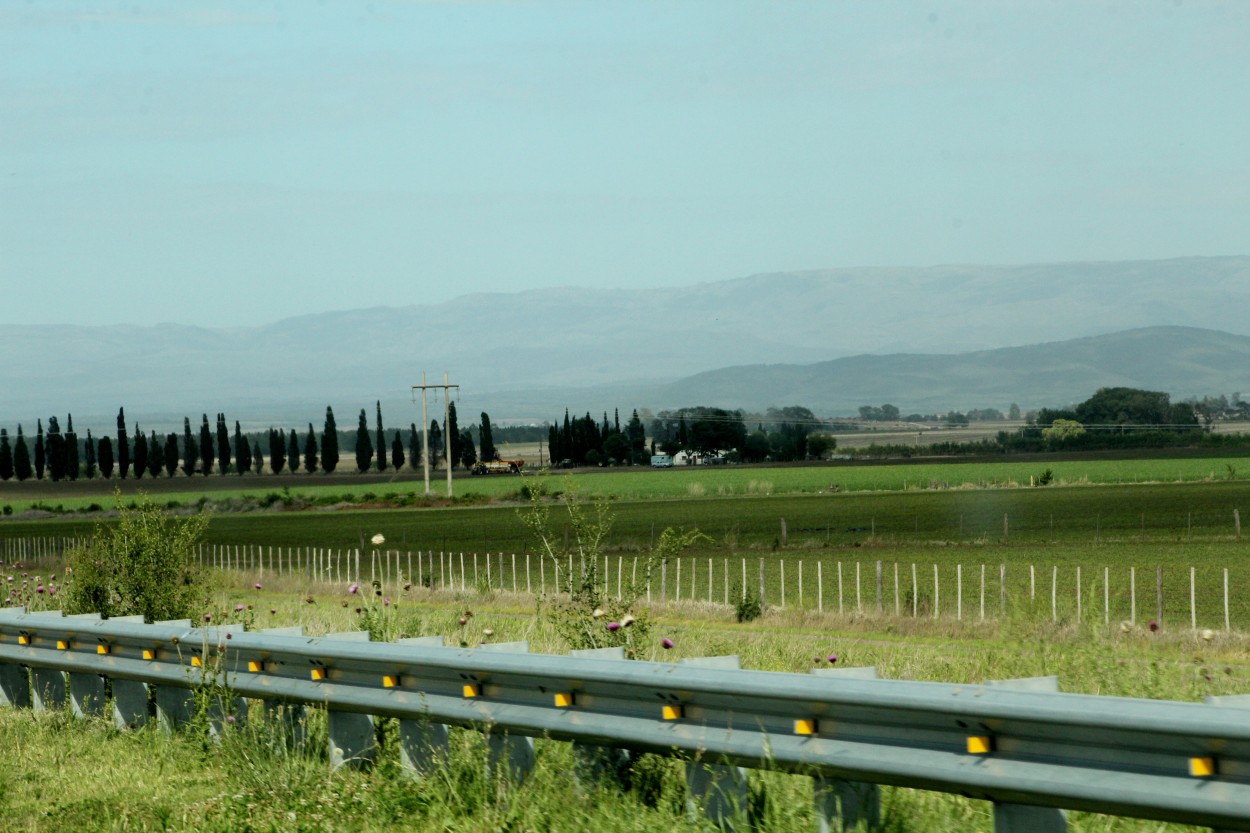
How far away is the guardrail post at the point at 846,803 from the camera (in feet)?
19.8

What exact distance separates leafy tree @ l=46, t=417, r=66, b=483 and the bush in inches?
6083

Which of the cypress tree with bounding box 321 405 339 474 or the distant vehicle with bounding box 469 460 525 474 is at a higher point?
the cypress tree with bounding box 321 405 339 474

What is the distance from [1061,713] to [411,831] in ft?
10.2

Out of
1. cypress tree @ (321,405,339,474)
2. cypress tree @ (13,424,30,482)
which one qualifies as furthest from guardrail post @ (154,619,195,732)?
cypress tree @ (13,424,30,482)

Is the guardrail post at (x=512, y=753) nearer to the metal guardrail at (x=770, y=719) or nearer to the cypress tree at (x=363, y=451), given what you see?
the metal guardrail at (x=770, y=719)

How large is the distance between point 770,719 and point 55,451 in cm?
16838

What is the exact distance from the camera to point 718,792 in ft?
21.2

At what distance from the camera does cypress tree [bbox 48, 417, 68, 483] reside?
16325 cm

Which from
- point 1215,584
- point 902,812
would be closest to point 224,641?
point 902,812

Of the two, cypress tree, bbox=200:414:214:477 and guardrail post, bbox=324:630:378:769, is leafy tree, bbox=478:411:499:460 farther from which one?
guardrail post, bbox=324:630:378:769

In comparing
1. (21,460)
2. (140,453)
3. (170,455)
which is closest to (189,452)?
(170,455)

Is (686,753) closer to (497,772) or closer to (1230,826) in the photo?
(497,772)

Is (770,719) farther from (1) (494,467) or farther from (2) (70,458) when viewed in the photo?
(2) (70,458)

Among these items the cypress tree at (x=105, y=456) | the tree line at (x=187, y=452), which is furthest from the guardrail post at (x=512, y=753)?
the cypress tree at (x=105, y=456)
